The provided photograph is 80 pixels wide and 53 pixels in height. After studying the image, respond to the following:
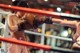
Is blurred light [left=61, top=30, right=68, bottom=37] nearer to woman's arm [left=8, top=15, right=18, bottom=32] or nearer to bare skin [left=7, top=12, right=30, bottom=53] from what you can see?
bare skin [left=7, top=12, right=30, bottom=53]

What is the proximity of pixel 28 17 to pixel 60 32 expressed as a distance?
1.85 m

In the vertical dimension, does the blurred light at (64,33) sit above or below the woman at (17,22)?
below

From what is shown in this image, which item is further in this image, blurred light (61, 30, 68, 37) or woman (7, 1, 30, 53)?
blurred light (61, 30, 68, 37)

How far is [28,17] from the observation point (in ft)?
3.87

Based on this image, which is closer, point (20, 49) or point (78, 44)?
point (78, 44)

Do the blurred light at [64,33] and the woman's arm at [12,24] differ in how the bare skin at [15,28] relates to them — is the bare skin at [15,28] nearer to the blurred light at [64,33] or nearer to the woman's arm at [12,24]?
the woman's arm at [12,24]

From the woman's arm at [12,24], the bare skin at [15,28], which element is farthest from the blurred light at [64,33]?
the woman's arm at [12,24]

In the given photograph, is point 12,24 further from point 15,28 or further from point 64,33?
point 64,33

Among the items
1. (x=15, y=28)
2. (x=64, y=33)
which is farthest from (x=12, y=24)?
(x=64, y=33)

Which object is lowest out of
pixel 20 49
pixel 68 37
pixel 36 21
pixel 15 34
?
pixel 68 37

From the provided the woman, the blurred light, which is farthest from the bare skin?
the blurred light

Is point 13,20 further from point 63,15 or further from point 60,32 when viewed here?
point 60,32

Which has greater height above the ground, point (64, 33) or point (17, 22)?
point (17, 22)

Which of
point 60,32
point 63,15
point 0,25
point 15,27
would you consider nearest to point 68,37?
point 60,32
